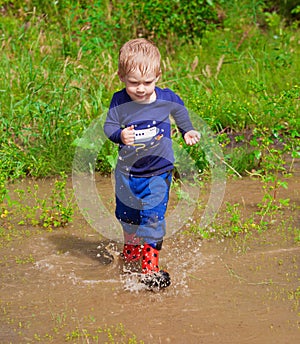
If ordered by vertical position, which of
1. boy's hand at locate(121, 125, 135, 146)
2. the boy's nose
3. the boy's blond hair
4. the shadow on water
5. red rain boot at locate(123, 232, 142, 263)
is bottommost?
the shadow on water

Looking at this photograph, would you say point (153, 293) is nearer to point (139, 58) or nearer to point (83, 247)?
point (83, 247)

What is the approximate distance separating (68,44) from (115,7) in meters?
1.44

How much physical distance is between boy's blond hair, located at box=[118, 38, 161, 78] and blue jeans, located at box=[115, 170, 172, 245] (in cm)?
61

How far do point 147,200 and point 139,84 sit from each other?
2.17 ft

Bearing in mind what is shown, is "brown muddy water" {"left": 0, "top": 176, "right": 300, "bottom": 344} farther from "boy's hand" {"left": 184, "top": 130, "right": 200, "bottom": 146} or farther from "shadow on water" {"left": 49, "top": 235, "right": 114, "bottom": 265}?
"boy's hand" {"left": 184, "top": 130, "right": 200, "bottom": 146}

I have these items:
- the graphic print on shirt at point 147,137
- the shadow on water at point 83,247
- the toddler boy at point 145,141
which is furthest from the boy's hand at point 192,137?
the shadow on water at point 83,247

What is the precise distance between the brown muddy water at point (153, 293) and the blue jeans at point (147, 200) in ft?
1.08

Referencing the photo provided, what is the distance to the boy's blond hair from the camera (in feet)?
12.4

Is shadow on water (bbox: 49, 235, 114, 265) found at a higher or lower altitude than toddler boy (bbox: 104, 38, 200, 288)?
lower

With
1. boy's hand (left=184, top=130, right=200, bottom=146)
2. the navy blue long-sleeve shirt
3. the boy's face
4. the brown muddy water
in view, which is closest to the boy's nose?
the boy's face

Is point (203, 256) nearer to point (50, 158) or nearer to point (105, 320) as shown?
point (105, 320)

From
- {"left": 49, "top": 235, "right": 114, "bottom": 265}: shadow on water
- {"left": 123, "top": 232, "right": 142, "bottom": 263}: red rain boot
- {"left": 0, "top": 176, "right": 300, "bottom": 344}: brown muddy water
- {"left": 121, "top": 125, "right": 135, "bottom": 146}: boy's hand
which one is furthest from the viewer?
{"left": 49, "top": 235, "right": 114, "bottom": 265}: shadow on water

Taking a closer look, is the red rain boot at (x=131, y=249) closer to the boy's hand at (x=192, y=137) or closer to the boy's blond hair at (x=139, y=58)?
the boy's hand at (x=192, y=137)

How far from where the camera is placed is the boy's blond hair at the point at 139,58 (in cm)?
379
